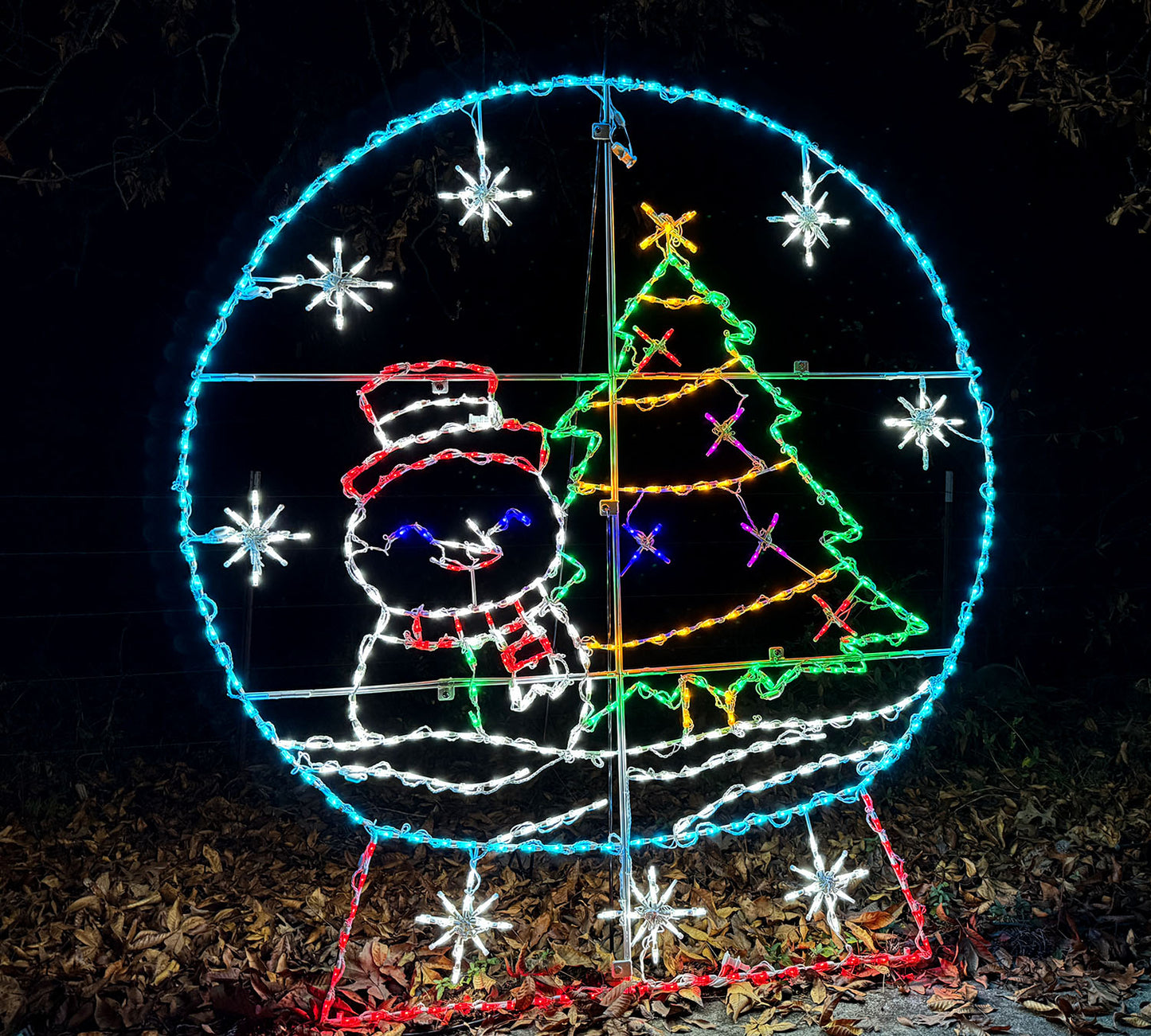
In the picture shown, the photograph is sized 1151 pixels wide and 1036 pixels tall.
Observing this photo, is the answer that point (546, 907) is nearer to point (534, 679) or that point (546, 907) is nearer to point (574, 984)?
point (574, 984)

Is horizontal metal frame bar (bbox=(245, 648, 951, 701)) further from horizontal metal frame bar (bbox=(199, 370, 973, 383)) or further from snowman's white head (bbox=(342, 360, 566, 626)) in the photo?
snowman's white head (bbox=(342, 360, 566, 626))

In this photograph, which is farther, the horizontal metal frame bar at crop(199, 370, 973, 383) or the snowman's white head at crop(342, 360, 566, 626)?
the snowman's white head at crop(342, 360, 566, 626)

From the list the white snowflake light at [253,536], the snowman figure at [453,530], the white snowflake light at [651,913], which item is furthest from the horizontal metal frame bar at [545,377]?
the white snowflake light at [651,913]

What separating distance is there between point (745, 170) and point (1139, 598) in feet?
10.2

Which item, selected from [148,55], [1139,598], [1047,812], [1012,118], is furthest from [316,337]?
[1139,598]

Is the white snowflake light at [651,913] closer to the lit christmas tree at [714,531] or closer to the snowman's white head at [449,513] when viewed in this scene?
the lit christmas tree at [714,531]

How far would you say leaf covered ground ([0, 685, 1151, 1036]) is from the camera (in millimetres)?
2596

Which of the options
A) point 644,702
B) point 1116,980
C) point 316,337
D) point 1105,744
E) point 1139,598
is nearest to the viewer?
point 1116,980

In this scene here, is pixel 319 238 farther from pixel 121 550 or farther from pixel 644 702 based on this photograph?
pixel 644 702

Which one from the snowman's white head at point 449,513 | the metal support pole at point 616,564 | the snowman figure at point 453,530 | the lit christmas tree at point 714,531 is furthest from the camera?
the lit christmas tree at point 714,531

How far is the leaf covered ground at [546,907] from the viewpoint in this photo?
2596 mm

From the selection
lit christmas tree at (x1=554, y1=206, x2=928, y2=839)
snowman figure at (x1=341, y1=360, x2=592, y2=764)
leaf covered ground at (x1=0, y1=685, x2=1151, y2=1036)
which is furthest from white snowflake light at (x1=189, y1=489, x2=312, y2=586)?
lit christmas tree at (x1=554, y1=206, x2=928, y2=839)

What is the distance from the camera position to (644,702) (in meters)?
4.61

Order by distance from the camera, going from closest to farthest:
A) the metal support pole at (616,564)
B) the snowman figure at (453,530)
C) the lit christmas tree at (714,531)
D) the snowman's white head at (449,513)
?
the metal support pole at (616,564) < the snowman figure at (453,530) < the snowman's white head at (449,513) < the lit christmas tree at (714,531)
